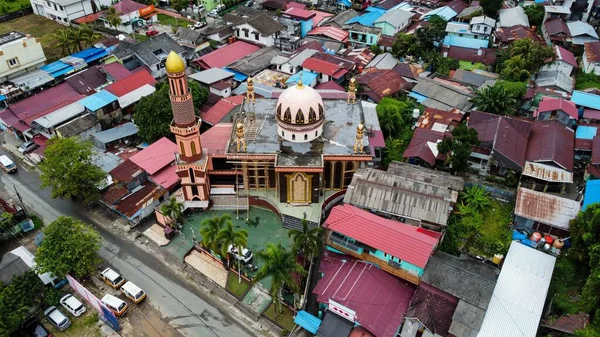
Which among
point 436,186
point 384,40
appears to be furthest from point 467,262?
point 384,40

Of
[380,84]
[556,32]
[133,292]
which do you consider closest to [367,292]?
[133,292]

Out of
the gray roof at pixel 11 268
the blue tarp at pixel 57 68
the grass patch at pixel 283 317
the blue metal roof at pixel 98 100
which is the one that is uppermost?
the blue metal roof at pixel 98 100

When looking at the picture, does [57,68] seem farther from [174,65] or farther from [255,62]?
[174,65]

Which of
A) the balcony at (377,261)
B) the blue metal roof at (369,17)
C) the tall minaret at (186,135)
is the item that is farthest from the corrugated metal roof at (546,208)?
the blue metal roof at (369,17)

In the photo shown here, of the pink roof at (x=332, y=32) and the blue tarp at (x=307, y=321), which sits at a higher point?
the pink roof at (x=332, y=32)

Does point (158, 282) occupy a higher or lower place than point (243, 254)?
lower

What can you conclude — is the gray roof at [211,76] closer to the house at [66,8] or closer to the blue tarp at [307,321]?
the blue tarp at [307,321]
